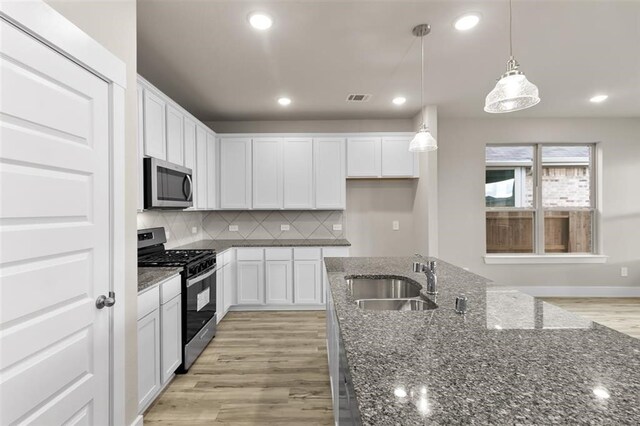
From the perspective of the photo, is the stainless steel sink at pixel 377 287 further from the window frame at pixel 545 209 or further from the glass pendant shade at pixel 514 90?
the window frame at pixel 545 209

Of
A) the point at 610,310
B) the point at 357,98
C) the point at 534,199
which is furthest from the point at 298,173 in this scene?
the point at 610,310

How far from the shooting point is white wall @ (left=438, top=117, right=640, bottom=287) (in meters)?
4.90

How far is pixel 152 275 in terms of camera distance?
2.29 meters

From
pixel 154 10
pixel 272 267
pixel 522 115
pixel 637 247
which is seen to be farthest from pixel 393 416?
pixel 637 247

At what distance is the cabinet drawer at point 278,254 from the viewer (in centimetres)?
420

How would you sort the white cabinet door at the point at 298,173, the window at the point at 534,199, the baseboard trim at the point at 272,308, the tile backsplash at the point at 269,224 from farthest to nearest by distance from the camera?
the window at the point at 534,199 < the tile backsplash at the point at 269,224 < the white cabinet door at the point at 298,173 < the baseboard trim at the point at 272,308

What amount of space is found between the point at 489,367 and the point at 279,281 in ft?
11.5


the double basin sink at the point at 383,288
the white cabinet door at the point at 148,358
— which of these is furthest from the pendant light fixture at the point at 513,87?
the white cabinet door at the point at 148,358

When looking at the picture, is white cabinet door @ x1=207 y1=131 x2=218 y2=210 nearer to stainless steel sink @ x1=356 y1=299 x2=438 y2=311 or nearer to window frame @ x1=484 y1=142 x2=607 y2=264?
stainless steel sink @ x1=356 y1=299 x2=438 y2=311

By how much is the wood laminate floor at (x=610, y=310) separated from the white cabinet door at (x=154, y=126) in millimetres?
5044

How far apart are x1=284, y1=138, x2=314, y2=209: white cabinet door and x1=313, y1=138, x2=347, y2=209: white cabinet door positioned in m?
0.10

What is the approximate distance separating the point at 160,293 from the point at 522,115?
5195mm

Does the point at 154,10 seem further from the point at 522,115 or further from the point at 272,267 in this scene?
the point at 522,115

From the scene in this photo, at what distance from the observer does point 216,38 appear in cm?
252
